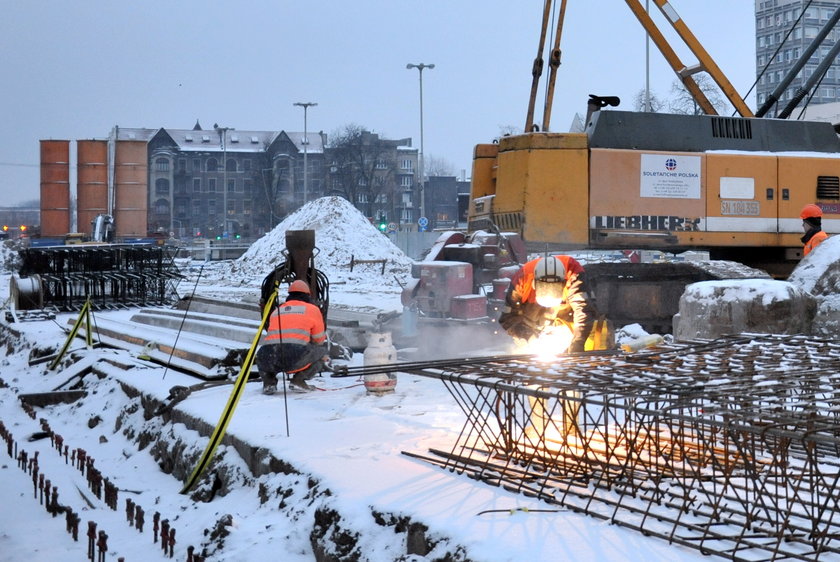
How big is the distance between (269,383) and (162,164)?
109745mm

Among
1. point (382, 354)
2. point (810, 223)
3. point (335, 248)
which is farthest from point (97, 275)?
point (810, 223)

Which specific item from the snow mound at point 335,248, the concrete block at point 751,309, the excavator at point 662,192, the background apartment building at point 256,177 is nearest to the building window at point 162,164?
the background apartment building at point 256,177

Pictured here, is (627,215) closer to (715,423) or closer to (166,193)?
(715,423)

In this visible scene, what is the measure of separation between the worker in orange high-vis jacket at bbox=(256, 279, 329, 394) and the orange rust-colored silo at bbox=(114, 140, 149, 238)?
89.4 feet

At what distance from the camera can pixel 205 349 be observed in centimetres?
1385

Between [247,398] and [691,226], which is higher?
[691,226]

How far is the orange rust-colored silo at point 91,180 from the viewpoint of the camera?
121 ft

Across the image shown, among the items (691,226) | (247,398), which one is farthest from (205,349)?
(691,226)

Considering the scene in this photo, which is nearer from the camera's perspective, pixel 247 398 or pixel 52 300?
pixel 247 398

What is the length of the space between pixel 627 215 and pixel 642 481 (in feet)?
30.5

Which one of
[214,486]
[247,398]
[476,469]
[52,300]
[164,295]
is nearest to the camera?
[476,469]

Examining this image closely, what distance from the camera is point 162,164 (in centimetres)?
11625

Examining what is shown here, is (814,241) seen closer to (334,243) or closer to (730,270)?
(730,270)

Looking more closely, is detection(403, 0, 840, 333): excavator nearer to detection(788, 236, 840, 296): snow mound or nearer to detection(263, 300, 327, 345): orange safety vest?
detection(788, 236, 840, 296): snow mound
